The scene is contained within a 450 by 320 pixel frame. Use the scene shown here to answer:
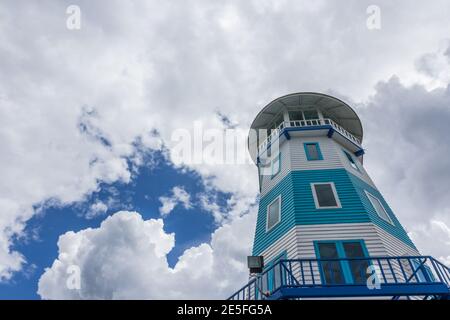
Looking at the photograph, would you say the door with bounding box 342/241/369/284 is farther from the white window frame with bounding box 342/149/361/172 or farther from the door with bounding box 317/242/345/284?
the white window frame with bounding box 342/149/361/172

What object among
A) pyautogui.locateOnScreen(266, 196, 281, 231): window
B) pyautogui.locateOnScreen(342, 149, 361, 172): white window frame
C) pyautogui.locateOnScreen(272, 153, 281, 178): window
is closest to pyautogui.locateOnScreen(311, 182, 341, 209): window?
pyautogui.locateOnScreen(266, 196, 281, 231): window

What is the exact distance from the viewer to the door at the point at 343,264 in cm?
1105

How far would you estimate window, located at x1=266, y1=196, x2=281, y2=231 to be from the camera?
49.1ft

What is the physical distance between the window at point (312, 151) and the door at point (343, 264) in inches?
231

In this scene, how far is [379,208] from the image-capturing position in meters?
15.1

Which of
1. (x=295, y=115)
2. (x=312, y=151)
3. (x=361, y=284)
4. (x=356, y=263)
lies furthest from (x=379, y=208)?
(x=295, y=115)

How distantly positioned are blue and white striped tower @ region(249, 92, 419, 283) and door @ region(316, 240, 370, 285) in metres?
0.04

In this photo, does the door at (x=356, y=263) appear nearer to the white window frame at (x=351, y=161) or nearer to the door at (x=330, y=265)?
the door at (x=330, y=265)

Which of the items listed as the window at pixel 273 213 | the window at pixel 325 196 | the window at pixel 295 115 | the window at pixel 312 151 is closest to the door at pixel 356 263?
the window at pixel 325 196
